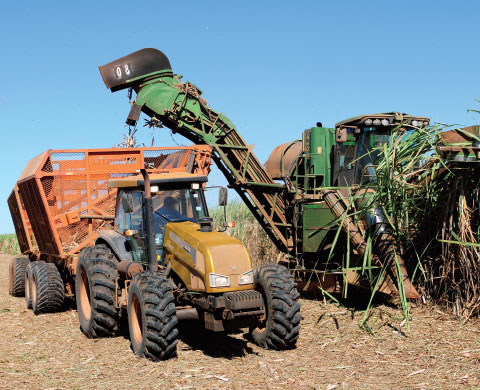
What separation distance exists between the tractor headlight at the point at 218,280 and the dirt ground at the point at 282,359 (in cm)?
81

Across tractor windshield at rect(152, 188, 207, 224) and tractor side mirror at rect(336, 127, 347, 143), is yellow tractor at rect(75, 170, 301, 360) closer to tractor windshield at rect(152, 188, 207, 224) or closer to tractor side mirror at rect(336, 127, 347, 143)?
tractor windshield at rect(152, 188, 207, 224)

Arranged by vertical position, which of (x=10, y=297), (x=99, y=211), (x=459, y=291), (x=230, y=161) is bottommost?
(x=10, y=297)

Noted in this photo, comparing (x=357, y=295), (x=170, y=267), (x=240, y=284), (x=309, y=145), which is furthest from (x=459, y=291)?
(x=309, y=145)

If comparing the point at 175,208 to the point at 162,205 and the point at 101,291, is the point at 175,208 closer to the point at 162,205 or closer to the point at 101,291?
the point at 162,205

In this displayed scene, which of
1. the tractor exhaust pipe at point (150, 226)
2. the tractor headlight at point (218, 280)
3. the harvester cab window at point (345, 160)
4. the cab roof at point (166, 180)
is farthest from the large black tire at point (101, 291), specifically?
the harvester cab window at point (345, 160)

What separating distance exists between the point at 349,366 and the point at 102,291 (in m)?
3.06

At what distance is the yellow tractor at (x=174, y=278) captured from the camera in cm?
602

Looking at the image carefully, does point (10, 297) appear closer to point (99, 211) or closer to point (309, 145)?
point (99, 211)

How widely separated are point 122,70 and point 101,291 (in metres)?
5.45

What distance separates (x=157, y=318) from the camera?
5.92 m

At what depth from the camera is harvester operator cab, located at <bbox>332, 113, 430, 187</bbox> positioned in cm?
1014

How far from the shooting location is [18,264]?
39.2 feet

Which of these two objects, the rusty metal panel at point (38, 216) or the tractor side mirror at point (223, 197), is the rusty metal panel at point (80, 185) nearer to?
the rusty metal panel at point (38, 216)

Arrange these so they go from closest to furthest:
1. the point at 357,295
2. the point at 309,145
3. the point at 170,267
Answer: the point at 170,267 → the point at 357,295 → the point at 309,145
